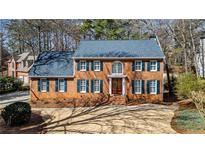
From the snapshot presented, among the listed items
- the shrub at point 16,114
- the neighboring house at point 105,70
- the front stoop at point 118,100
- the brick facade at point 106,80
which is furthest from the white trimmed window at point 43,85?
the front stoop at point 118,100

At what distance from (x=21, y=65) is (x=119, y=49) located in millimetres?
3010

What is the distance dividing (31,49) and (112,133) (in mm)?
3496

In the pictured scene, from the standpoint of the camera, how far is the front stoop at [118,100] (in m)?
9.42

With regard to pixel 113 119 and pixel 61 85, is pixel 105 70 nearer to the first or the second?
pixel 61 85

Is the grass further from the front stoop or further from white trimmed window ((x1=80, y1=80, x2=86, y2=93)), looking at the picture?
white trimmed window ((x1=80, y1=80, x2=86, y2=93))

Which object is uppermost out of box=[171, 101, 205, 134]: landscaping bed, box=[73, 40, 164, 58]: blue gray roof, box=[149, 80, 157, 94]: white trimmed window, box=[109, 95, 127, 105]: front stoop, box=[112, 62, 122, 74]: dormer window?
box=[73, 40, 164, 58]: blue gray roof

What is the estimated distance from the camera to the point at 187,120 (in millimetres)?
8859

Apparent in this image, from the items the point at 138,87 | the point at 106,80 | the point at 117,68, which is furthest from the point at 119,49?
the point at 138,87

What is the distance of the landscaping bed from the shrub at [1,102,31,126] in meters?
4.17

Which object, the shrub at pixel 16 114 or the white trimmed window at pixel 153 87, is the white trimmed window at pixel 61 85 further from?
the white trimmed window at pixel 153 87

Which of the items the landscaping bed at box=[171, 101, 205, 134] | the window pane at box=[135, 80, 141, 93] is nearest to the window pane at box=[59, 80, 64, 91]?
the window pane at box=[135, 80, 141, 93]

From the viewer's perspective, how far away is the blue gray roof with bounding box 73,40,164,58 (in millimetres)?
9422
